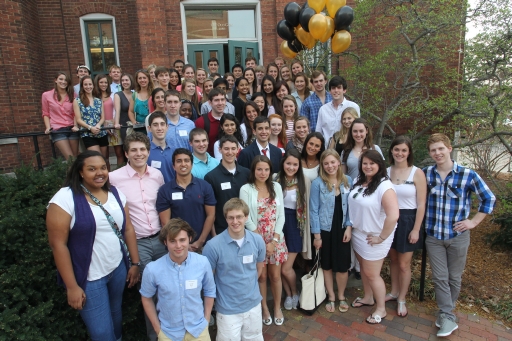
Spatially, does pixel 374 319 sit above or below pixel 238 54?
below

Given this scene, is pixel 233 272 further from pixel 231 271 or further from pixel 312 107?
pixel 312 107

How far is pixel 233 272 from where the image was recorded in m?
2.76

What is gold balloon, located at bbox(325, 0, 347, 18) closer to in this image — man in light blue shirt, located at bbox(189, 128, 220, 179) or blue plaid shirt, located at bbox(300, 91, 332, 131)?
blue plaid shirt, located at bbox(300, 91, 332, 131)

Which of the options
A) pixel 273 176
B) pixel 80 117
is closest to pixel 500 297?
pixel 273 176

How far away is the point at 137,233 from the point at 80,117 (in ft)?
9.39

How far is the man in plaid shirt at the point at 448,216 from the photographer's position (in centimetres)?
314

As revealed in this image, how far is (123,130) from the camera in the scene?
4.84 metres

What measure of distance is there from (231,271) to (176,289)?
51 centimetres

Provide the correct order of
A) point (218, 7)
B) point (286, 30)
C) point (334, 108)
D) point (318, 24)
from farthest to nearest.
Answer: point (218, 7)
point (286, 30)
point (318, 24)
point (334, 108)

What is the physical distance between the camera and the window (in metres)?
8.90

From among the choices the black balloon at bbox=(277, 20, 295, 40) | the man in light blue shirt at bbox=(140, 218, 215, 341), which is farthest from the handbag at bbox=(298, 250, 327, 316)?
the black balloon at bbox=(277, 20, 295, 40)

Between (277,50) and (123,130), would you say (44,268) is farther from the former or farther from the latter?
(277,50)

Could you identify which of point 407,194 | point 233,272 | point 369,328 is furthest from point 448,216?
point 233,272

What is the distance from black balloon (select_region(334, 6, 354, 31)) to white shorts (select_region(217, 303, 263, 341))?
5419 millimetres
